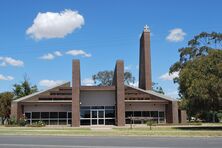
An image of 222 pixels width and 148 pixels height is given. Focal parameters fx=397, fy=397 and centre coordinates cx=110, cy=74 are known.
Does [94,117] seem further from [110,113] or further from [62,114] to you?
[62,114]

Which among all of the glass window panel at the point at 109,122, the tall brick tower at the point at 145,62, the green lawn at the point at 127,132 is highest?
the tall brick tower at the point at 145,62

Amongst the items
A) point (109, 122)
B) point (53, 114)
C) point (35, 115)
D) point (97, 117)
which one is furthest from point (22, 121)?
point (109, 122)

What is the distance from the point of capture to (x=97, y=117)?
2004 inches

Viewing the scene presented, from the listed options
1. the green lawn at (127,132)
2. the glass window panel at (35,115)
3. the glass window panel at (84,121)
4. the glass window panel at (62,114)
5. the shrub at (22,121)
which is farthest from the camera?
the glass window panel at (62,114)

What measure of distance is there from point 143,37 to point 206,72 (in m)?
27.2

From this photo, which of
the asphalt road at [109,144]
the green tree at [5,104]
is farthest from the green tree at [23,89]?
the asphalt road at [109,144]

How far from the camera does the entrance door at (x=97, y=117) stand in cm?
5088

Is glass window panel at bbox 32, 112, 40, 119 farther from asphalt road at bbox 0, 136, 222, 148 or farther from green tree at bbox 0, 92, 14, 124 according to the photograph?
asphalt road at bbox 0, 136, 222, 148

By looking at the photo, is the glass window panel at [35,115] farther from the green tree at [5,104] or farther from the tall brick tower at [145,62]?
the tall brick tower at [145,62]

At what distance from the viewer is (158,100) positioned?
50.8 metres

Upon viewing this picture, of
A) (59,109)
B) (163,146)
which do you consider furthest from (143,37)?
(163,146)

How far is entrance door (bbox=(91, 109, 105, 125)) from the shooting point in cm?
5088

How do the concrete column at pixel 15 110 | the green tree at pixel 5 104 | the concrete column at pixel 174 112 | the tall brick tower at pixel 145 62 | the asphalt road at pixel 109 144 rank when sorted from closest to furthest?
the asphalt road at pixel 109 144 → the concrete column at pixel 15 110 → the concrete column at pixel 174 112 → the green tree at pixel 5 104 → the tall brick tower at pixel 145 62

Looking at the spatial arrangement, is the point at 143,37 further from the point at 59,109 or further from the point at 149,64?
the point at 59,109
